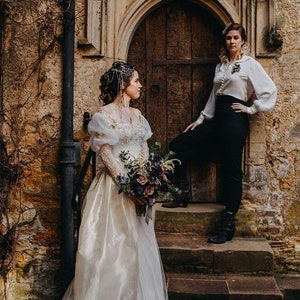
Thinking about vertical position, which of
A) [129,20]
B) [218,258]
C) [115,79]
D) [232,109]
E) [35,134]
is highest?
[129,20]

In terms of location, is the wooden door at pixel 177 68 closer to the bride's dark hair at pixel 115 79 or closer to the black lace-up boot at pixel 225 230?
the black lace-up boot at pixel 225 230

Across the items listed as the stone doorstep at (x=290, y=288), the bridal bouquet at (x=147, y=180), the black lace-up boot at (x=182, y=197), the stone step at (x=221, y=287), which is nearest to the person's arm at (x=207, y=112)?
the black lace-up boot at (x=182, y=197)

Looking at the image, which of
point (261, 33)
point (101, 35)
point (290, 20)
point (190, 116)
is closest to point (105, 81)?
point (101, 35)

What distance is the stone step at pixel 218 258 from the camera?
3805 mm

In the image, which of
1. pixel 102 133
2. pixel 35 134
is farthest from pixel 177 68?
pixel 102 133

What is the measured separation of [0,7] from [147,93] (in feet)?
5.84

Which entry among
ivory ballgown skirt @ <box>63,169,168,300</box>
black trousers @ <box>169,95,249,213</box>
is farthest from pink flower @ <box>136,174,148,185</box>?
black trousers @ <box>169,95,249,213</box>

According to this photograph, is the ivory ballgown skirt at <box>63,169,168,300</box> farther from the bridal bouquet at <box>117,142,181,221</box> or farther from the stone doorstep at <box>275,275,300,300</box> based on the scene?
the stone doorstep at <box>275,275,300,300</box>

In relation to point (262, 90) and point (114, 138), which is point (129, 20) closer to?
point (262, 90)

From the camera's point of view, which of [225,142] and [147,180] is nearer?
[147,180]

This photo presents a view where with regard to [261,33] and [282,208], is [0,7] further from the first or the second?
[282,208]

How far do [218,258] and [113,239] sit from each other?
107cm

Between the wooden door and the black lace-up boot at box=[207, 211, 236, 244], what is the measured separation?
71 centimetres

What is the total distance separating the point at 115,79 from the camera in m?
3.61
